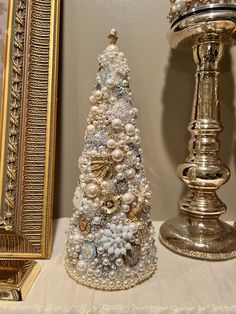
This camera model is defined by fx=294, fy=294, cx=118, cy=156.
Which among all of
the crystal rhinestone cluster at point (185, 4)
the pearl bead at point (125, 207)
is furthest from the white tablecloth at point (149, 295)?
the crystal rhinestone cluster at point (185, 4)

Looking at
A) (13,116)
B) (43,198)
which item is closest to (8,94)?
(13,116)

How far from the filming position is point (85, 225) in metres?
0.42

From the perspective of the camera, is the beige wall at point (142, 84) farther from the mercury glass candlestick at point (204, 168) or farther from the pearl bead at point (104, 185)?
the pearl bead at point (104, 185)

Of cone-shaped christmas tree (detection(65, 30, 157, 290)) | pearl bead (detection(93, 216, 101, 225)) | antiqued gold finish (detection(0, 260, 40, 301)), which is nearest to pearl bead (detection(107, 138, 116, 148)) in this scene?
cone-shaped christmas tree (detection(65, 30, 157, 290))

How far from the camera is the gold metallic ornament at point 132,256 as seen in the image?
41 cm

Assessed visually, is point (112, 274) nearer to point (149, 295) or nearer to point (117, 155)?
point (149, 295)

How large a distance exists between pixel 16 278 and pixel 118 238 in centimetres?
Answer: 15

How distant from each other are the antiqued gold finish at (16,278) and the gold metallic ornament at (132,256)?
0.14m

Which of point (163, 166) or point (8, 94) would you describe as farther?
point (163, 166)

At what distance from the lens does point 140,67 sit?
66cm

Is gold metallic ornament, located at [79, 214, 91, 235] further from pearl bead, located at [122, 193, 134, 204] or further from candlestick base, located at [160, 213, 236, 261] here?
candlestick base, located at [160, 213, 236, 261]

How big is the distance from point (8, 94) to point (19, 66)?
0.05 metres

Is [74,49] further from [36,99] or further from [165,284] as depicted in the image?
[165,284]

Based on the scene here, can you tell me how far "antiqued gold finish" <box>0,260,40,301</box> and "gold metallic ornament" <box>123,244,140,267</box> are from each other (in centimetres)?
14
